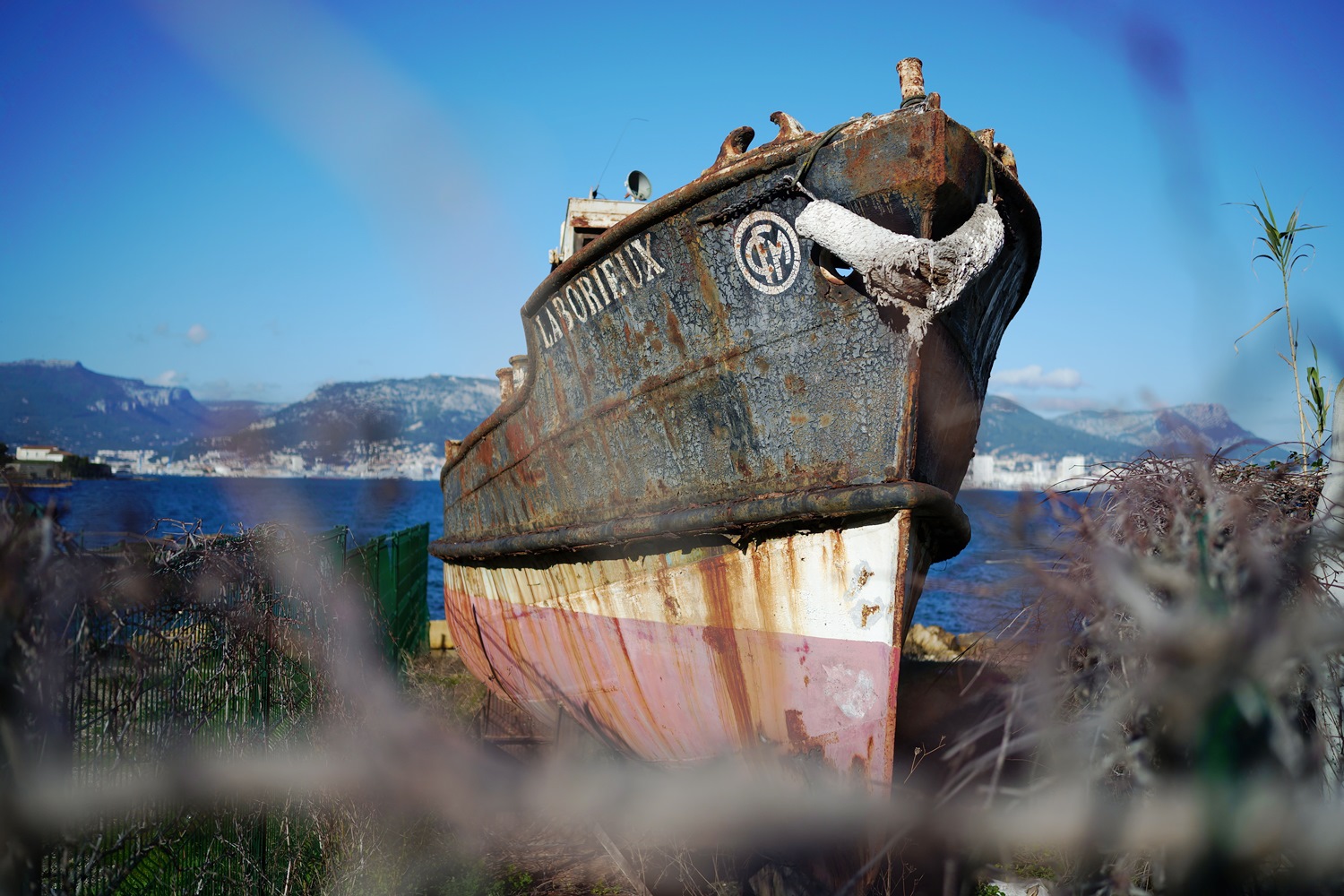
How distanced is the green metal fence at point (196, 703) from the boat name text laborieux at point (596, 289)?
196 cm

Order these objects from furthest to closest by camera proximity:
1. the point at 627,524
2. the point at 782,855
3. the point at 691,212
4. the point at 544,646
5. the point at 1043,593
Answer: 1. the point at 544,646
2. the point at 627,524
3. the point at 691,212
4. the point at 782,855
5. the point at 1043,593

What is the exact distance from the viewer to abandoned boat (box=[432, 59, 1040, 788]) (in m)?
3.62

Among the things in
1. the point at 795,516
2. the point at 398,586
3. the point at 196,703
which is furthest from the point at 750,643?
the point at 398,586

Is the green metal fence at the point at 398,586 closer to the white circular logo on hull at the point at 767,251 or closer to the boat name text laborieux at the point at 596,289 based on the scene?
the boat name text laborieux at the point at 596,289

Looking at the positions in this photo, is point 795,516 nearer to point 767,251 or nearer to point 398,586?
point 767,251

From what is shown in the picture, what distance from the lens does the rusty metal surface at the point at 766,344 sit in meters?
3.69

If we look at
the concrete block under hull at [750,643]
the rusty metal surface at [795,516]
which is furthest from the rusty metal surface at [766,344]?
the concrete block under hull at [750,643]

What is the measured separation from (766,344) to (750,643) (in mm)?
1489

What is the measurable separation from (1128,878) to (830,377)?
8.25 feet

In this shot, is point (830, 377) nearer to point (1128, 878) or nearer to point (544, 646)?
point (1128, 878)

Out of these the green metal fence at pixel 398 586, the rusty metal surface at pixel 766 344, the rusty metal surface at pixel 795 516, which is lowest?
the green metal fence at pixel 398 586

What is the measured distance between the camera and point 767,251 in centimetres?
395

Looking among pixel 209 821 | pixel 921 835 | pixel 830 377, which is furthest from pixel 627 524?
pixel 921 835

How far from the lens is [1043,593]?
105 inches
